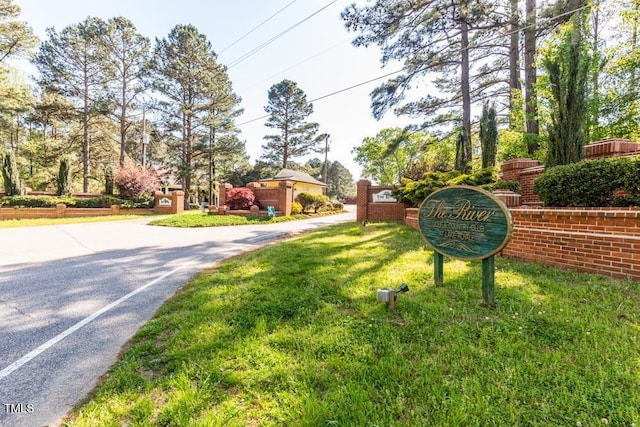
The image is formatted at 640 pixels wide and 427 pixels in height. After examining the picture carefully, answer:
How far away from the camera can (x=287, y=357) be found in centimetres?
227

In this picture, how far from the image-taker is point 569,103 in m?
5.94

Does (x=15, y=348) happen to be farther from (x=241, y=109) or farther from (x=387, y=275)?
(x=241, y=109)

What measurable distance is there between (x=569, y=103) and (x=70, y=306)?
31.9ft

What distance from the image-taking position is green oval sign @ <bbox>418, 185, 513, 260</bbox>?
2.94 meters

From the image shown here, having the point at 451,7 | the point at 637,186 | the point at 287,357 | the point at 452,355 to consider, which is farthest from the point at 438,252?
the point at 451,7

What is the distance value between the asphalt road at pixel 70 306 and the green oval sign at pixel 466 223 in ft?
12.3

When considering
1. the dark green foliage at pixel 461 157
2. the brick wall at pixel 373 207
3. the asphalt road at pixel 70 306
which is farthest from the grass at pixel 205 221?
the dark green foliage at pixel 461 157

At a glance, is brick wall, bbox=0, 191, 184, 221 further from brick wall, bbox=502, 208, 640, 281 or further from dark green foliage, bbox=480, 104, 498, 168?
brick wall, bbox=502, 208, 640, 281

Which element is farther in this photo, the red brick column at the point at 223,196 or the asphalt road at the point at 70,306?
the red brick column at the point at 223,196

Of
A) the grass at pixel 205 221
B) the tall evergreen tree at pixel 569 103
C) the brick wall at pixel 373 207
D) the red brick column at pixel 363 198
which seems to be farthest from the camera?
the grass at pixel 205 221

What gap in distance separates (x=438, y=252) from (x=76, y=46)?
2977 cm

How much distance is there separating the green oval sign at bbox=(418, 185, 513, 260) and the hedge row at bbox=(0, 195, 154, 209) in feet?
65.5

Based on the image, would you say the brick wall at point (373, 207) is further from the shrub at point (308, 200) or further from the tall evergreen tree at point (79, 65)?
the tall evergreen tree at point (79, 65)

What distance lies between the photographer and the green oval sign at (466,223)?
2939 millimetres
